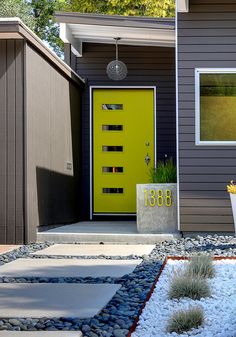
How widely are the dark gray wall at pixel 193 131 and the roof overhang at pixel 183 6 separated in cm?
10

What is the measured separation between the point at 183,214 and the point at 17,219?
2221mm

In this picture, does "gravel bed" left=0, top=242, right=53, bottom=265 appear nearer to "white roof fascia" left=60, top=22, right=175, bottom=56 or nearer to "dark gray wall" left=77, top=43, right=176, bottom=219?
"dark gray wall" left=77, top=43, right=176, bottom=219

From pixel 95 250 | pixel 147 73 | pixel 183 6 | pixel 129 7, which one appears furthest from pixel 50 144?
pixel 129 7

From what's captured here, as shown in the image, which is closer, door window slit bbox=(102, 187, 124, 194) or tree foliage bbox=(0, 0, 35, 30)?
door window slit bbox=(102, 187, 124, 194)

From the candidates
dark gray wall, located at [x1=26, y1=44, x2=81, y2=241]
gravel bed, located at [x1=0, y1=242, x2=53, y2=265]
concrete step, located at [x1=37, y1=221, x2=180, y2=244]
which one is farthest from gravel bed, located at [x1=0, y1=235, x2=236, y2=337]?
dark gray wall, located at [x1=26, y1=44, x2=81, y2=241]

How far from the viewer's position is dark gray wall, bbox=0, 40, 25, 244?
27.2ft

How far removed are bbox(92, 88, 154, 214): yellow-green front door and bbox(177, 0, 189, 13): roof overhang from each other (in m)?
3.13

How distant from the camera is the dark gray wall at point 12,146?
830cm

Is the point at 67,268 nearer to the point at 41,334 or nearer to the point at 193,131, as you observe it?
the point at 41,334

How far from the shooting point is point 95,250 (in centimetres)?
805

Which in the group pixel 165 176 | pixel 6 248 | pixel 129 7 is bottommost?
pixel 6 248

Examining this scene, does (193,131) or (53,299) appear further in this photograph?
(193,131)

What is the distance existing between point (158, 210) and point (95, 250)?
4.49 feet

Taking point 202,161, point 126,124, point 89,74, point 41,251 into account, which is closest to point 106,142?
point 126,124
